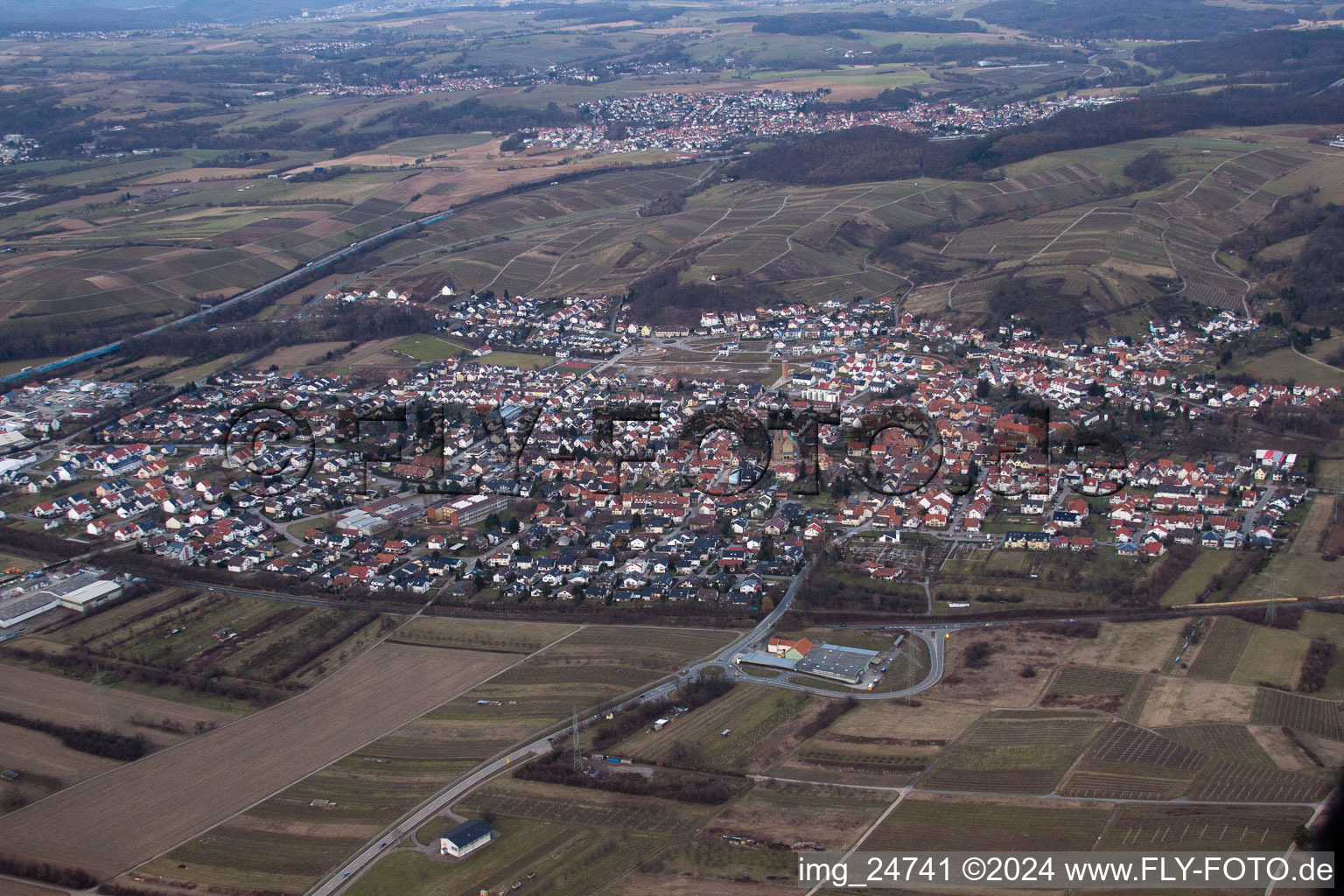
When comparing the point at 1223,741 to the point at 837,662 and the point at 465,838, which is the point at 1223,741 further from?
the point at 465,838

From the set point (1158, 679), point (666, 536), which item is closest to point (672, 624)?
point (666, 536)

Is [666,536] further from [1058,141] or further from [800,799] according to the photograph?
[1058,141]

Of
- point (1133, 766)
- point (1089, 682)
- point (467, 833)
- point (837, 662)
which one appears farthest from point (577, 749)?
point (1089, 682)

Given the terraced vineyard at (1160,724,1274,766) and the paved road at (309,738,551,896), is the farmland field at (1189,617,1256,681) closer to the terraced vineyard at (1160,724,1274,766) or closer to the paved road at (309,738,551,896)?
the terraced vineyard at (1160,724,1274,766)

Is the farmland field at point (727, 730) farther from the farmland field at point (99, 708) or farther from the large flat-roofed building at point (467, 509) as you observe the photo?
the large flat-roofed building at point (467, 509)

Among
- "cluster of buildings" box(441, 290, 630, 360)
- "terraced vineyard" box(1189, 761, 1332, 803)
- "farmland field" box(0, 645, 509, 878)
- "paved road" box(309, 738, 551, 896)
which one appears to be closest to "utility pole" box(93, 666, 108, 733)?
"farmland field" box(0, 645, 509, 878)

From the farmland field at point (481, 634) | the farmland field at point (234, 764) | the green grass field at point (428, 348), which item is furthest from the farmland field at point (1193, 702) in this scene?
the green grass field at point (428, 348)

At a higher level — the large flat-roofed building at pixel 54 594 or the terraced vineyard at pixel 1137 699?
the terraced vineyard at pixel 1137 699
